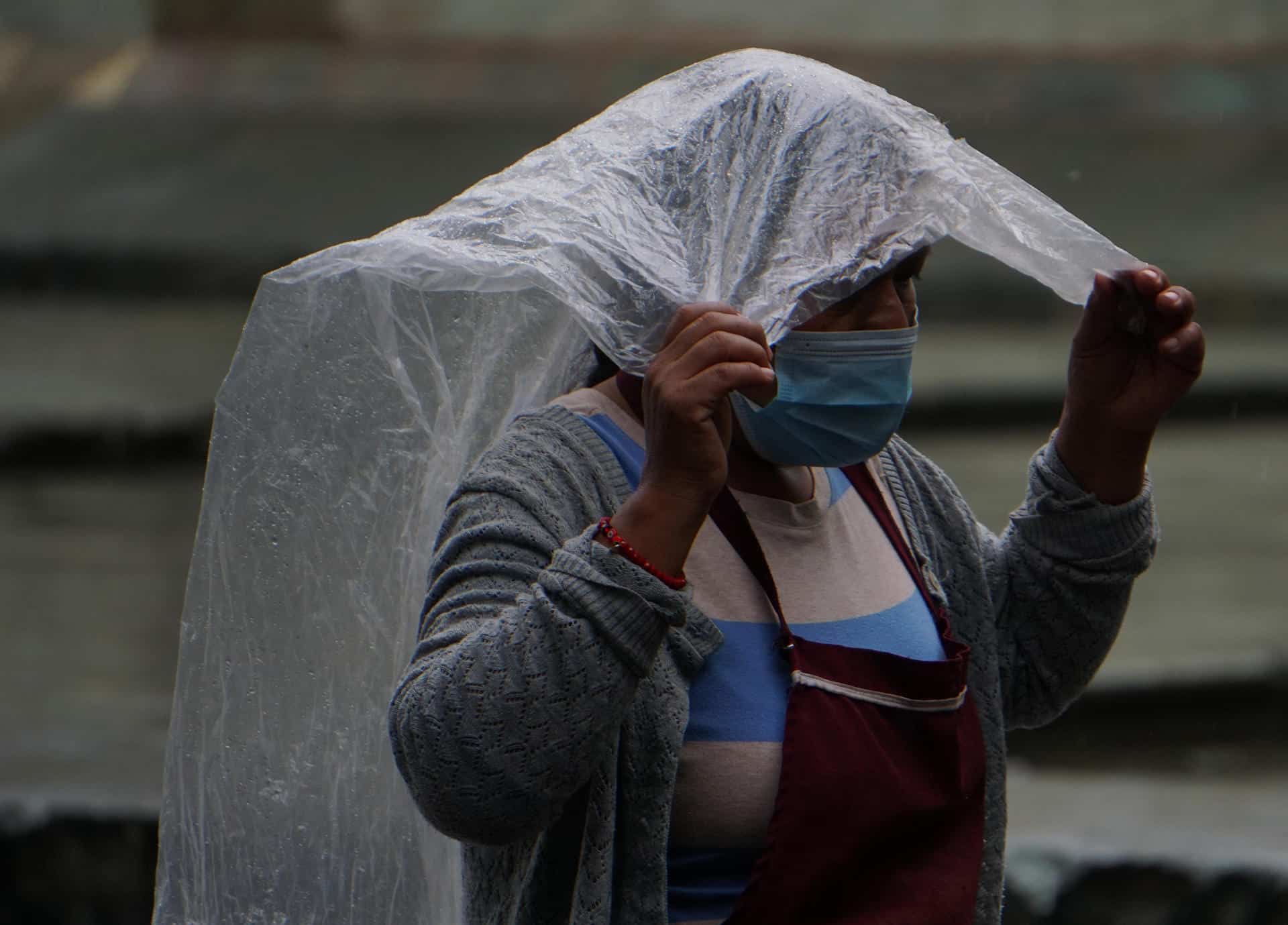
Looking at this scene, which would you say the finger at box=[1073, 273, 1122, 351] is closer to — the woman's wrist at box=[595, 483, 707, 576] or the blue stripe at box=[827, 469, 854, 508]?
the blue stripe at box=[827, 469, 854, 508]

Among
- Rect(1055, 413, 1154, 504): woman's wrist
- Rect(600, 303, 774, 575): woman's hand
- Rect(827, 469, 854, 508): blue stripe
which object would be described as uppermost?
Rect(600, 303, 774, 575): woman's hand

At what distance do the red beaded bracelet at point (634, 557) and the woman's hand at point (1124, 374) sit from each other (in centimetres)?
51

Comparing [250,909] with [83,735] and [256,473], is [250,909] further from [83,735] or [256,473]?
[83,735]

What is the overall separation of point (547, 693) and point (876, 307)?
0.46 m

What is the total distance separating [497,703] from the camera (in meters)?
1.34

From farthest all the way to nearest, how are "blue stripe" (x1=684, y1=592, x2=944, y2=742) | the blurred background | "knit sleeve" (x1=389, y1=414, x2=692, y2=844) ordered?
the blurred background
"blue stripe" (x1=684, y1=592, x2=944, y2=742)
"knit sleeve" (x1=389, y1=414, x2=692, y2=844)

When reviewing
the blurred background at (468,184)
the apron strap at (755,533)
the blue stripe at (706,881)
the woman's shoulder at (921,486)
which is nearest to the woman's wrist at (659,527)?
the apron strap at (755,533)

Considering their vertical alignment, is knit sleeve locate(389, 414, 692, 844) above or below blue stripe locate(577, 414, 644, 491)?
below

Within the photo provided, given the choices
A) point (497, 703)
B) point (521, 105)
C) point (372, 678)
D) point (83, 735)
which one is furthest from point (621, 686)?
point (521, 105)

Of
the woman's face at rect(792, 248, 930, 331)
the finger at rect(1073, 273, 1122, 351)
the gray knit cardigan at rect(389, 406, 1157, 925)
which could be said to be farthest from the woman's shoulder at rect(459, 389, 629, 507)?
the finger at rect(1073, 273, 1122, 351)

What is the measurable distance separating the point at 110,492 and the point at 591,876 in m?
5.96

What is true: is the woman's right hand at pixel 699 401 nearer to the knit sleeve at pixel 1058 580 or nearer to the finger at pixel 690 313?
the finger at pixel 690 313

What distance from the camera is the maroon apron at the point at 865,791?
4.66ft

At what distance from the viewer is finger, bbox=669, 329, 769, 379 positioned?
1.36m
